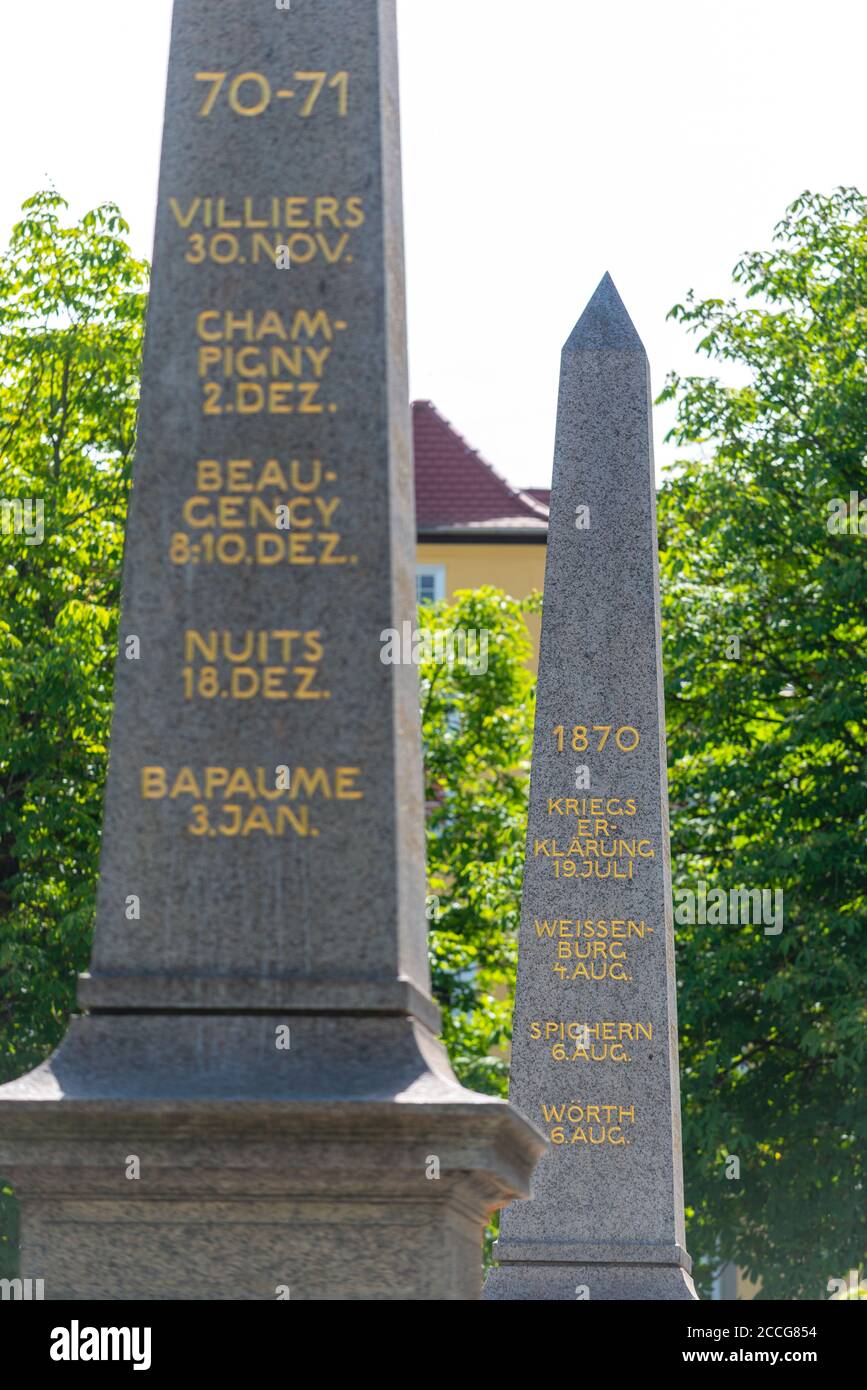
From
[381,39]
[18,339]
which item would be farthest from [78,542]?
[381,39]

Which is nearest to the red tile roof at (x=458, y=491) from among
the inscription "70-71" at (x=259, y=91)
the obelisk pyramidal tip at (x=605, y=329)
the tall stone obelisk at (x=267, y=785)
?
the obelisk pyramidal tip at (x=605, y=329)

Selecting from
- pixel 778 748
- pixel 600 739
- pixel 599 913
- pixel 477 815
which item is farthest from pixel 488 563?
pixel 599 913

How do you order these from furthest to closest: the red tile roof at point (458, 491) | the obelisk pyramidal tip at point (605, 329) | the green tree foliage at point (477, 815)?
the red tile roof at point (458, 491), the green tree foliage at point (477, 815), the obelisk pyramidal tip at point (605, 329)

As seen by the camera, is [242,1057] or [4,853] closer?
[242,1057]

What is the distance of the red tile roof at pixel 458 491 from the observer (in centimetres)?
4597

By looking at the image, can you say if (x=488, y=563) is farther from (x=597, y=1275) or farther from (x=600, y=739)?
(x=597, y=1275)

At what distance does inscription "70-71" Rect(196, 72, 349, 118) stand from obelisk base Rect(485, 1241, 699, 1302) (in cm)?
832

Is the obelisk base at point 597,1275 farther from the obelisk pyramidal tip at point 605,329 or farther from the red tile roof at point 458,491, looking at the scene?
the red tile roof at point 458,491

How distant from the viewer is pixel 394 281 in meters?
6.74

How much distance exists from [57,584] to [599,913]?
1208cm

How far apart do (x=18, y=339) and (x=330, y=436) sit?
20662mm

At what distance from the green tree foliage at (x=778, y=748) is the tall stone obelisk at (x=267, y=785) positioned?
17.2m
